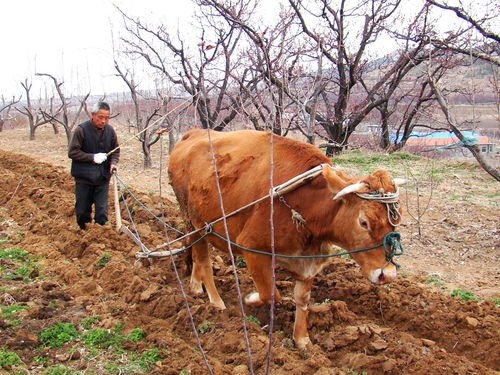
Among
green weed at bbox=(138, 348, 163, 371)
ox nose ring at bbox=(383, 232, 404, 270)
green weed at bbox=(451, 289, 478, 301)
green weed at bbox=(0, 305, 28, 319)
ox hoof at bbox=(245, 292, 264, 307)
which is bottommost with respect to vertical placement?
green weed at bbox=(451, 289, 478, 301)

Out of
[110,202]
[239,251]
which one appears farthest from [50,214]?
[239,251]

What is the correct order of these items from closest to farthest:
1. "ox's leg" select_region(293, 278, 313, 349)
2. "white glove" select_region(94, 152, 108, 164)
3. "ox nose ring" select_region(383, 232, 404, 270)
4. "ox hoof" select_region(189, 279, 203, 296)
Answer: "ox nose ring" select_region(383, 232, 404, 270) → "ox's leg" select_region(293, 278, 313, 349) → "ox hoof" select_region(189, 279, 203, 296) → "white glove" select_region(94, 152, 108, 164)

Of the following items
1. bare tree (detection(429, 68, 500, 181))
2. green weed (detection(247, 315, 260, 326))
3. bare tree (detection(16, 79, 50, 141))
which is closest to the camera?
green weed (detection(247, 315, 260, 326))

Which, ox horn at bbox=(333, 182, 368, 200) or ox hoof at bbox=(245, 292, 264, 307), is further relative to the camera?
ox hoof at bbox=(245, 292, 264, 307)

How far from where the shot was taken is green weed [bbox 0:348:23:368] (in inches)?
142

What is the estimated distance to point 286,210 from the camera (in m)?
4.11

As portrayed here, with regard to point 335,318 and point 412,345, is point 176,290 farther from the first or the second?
point 412,345

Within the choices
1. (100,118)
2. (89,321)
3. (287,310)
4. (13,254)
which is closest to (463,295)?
(287,310)

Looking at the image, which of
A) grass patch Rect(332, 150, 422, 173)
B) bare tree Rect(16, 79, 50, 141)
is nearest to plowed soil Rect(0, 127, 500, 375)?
grass patch Rect(332, 150, 422, 173)

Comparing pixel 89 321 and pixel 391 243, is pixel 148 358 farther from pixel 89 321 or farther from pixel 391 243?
pixel 391 243

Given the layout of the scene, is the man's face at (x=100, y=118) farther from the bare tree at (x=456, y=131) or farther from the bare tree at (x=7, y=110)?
the bare tree at (x=7, y=110)

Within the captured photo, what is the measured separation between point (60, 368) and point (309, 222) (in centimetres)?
227

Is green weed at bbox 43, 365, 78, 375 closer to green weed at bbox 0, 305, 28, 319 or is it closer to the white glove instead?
green weed at bbox 0, 305, 28, 319

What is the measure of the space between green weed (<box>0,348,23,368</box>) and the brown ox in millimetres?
2028
